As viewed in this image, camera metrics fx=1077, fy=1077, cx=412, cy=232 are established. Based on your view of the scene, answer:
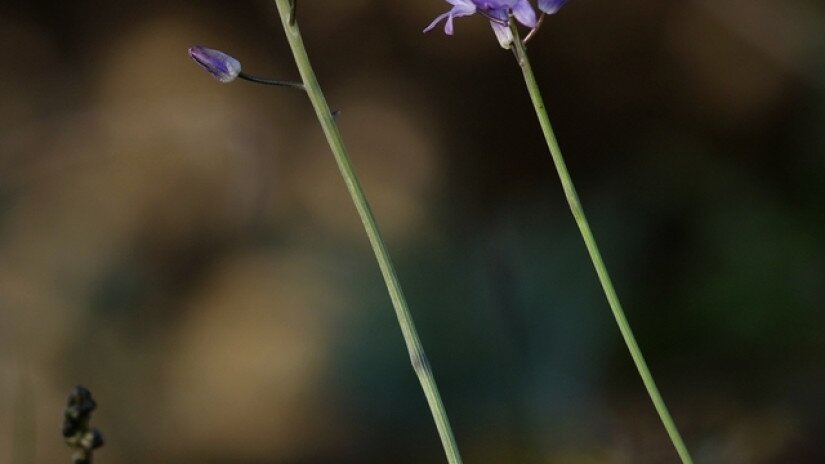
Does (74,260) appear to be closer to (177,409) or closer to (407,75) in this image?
(177,409)

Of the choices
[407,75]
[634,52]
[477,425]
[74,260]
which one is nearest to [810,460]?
[477,425]

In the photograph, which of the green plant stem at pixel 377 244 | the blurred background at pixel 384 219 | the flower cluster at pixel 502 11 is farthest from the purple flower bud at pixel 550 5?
the blurred background at pixel 384 219

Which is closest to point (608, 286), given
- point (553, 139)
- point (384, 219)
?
point (553, 139)

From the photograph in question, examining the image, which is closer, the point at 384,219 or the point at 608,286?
the point at 608,286

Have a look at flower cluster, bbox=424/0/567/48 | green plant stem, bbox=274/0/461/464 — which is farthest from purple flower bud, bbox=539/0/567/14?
green plant stem, bbox=274/0/461/464

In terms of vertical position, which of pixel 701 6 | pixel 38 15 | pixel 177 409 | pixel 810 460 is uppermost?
pixel 38 15

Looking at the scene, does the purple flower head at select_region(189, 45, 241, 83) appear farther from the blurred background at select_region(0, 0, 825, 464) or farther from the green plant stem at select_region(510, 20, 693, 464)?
the blurred background at select_region(0, 0, 825, 464)

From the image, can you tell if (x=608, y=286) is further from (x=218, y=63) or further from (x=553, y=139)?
(x=218, y=63)
